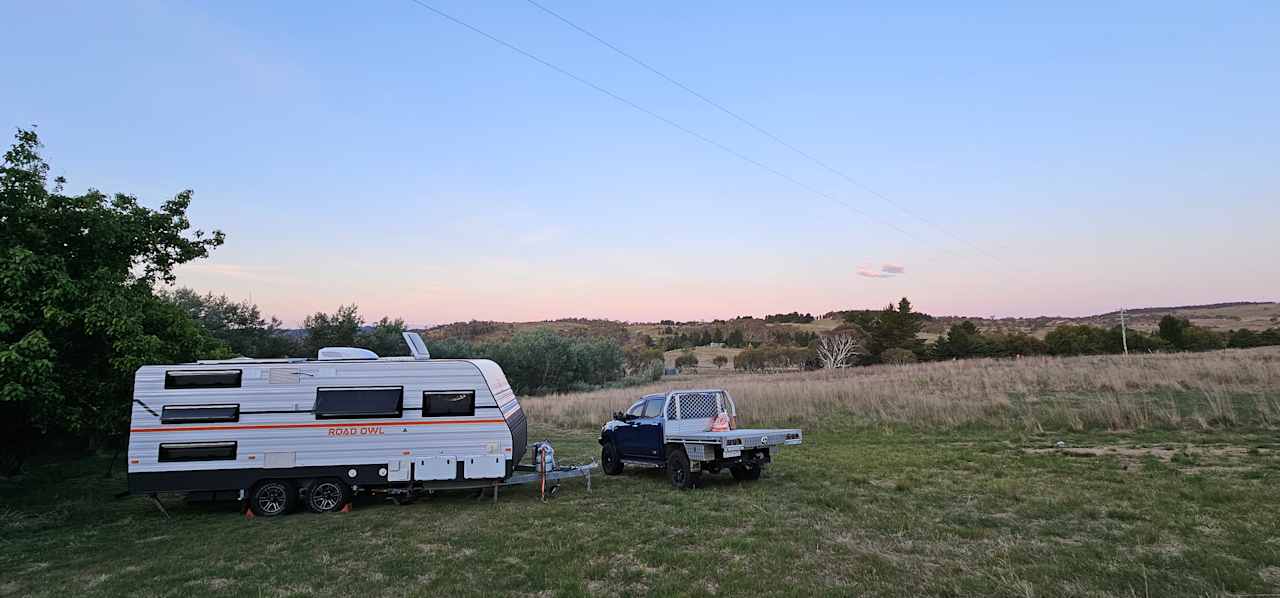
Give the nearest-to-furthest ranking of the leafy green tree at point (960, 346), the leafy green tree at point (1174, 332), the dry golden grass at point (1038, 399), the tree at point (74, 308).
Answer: the tree at point (74, 308) → the dry golden grass at point (1038, 399) → the leafy green tree at point (1174, 332) → the leafy green tree at point (960, 346)

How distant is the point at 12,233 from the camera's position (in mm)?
11953

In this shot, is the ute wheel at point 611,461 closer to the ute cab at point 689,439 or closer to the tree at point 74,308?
the ute cab at point 689,439

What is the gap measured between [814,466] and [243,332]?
34842mm

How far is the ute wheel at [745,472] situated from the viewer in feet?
45.2

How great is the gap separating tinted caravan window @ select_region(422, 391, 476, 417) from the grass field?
167 cm

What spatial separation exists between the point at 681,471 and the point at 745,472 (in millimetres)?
1538

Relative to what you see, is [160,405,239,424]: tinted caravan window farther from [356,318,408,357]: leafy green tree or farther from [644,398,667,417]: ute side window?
[356,318,408,357]: leafy green tree

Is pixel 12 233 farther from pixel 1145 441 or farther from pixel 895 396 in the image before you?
pixel 895 396

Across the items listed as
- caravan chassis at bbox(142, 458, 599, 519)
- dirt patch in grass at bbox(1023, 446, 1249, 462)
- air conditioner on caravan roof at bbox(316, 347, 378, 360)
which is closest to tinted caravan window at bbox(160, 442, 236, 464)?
caravan chassis at bbox(142, 458, 599, 519)

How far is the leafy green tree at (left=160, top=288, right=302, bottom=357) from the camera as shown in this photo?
3581 cm

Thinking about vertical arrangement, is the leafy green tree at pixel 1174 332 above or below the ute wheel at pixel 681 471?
above

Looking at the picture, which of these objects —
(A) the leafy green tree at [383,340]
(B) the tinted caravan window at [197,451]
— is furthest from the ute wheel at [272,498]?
(A) the leafy green tree at [383,340]

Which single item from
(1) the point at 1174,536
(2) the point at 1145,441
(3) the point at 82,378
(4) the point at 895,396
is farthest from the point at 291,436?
(4) the point at 895,396

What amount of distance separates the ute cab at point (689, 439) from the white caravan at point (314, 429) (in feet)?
10.7
